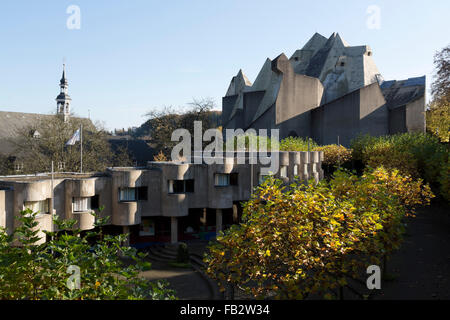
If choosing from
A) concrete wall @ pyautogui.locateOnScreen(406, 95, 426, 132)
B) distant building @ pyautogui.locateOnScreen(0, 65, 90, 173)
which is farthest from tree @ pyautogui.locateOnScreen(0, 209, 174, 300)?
concrete wall @ pyautogui.locateOnScreen(406, 95, 426, 132)

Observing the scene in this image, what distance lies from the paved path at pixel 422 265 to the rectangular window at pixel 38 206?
19.9 m

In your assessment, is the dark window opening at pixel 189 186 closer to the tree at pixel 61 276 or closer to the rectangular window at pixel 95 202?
the rectangular window at pixel 95 202

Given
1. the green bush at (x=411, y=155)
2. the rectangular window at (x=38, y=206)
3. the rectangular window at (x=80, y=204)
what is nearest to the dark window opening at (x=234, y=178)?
the rectangular window at (x=80, y=204)

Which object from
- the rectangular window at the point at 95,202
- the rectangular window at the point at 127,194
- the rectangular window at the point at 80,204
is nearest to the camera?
the rectangular window at the point at 80,204

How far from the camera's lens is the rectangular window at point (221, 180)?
28.2m

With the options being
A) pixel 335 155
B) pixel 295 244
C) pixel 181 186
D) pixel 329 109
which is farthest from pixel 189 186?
pixel 329 109

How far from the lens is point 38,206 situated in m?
21.8

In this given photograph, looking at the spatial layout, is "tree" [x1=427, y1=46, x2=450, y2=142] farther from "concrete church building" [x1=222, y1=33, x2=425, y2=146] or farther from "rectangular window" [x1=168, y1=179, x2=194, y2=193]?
"rectangular window" [x1=168, y1=179, x2=194, y2=193]

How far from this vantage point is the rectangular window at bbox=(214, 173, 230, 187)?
92.6 feet

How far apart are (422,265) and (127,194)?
20054mm

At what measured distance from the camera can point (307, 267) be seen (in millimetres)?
9906

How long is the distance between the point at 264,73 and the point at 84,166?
1374 inches
